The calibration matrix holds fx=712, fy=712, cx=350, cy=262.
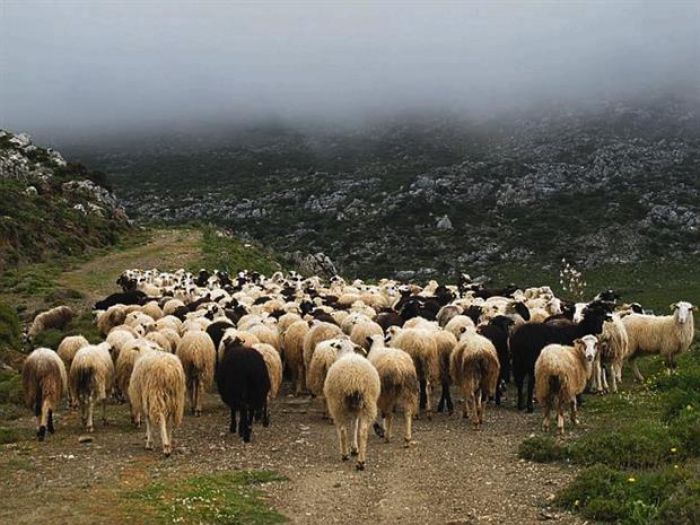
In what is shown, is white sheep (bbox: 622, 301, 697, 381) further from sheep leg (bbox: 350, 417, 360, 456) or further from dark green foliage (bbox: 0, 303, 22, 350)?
dark green foliage (bbox: 0, 303, 22, 350)

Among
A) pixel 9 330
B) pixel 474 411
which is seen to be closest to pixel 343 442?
pixel 474 411

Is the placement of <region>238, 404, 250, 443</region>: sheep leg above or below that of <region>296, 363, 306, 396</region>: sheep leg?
below

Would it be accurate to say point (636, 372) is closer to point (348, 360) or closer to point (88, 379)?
point (348, 360)

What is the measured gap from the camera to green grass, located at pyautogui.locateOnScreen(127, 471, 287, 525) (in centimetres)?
931

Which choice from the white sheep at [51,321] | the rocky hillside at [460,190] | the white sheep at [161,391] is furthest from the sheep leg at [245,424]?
the rocky hillside at [460,190]

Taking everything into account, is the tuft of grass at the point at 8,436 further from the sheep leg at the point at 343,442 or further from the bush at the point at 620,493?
the bush at the point at 620,493

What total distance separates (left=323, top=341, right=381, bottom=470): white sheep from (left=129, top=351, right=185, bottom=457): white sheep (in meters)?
2.76

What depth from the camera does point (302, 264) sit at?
60344mm

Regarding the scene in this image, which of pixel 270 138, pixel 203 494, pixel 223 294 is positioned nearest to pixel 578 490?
pixel 203 494

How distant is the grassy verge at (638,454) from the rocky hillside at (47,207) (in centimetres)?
3814

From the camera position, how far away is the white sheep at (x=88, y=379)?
14.5 meters

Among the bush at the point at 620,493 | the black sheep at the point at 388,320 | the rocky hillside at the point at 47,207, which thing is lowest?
the bush at the point at 620,493

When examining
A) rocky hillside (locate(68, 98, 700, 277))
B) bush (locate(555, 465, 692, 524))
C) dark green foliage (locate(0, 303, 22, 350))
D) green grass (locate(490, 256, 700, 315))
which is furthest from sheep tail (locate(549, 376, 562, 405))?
rocky hillside (locate(68, 98, 700, 277))

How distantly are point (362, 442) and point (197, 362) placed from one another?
544cm
